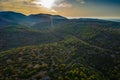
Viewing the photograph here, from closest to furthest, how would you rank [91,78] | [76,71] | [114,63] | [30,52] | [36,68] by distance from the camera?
[91,78]
[76,71]
[36,68]
[114,63]
[30,52]

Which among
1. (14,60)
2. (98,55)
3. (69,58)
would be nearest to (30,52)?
(14,60)

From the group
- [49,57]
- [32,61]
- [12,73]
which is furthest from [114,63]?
[12,73]

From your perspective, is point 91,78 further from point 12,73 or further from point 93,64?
point 12,73

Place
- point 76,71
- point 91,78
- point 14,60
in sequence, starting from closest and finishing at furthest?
point 91,78 < point 76,71 < point 14,60

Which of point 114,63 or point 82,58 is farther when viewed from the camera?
point 82,58

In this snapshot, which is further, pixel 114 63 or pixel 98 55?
pixel 98 55

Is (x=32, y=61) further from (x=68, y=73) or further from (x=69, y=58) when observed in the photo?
(x=68, y=73)

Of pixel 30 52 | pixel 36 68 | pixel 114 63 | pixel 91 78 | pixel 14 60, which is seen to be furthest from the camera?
pixel 30 52

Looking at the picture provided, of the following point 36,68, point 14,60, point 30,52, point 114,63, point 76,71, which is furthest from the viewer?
point 30,52
